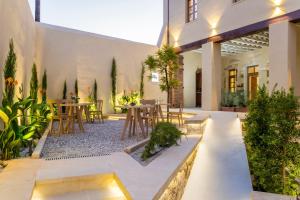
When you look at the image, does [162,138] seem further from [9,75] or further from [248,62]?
[248,62]

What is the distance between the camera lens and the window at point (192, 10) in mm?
10655

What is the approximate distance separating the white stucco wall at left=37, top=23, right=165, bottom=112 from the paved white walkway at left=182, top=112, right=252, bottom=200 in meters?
6.56

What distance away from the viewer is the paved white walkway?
279 cm

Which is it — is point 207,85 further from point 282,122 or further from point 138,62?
point 282,122

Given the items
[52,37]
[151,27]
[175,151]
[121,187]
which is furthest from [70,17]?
[121,187]

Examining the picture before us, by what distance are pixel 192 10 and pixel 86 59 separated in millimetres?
5251

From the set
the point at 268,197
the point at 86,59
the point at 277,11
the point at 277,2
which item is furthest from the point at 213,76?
the point at 268,197

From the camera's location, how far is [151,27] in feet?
45.0

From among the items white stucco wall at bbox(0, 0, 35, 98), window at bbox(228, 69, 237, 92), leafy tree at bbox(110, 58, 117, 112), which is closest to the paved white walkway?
white stucco wall at bbox(0, 0, 35, 98)

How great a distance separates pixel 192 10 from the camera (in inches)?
429

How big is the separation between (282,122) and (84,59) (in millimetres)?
8774

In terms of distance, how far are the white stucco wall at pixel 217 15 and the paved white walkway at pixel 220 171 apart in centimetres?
465

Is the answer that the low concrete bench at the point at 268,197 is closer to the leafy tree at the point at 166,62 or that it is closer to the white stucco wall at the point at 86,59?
the leafy tree at the point at 166,62

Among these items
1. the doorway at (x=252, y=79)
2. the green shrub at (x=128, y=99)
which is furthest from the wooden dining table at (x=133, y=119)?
the doorway at (x=252, y=79)
